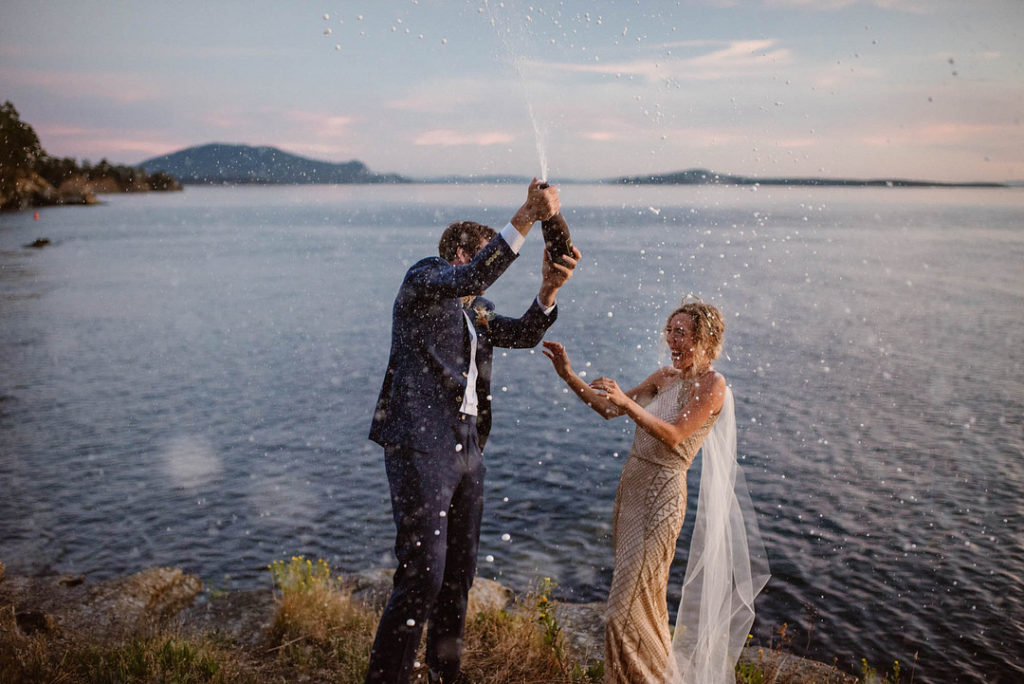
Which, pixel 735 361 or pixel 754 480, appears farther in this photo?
pixel 735 361

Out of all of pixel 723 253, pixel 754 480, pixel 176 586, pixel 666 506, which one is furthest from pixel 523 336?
pixel 723 253

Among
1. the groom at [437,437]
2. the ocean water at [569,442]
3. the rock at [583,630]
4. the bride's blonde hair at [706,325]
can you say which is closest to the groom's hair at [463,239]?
the groom at [437,437]

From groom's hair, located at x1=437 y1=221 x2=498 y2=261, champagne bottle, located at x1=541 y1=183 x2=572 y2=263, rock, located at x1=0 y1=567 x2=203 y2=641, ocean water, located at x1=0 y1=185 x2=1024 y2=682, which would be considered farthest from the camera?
ocean water, located at x1=0 y1=185 x2=1024 y2=682

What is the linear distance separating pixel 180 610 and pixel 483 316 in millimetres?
7202

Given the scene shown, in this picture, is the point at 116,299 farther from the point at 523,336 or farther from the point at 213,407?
the point at 523,336

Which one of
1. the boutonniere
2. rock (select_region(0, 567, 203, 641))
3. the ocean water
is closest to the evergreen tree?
the ocean water

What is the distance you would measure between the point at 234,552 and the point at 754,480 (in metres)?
11.2

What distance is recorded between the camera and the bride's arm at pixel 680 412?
13.6 ft

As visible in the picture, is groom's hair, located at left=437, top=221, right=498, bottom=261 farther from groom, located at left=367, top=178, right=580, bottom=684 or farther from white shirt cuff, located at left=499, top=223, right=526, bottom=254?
white shirt cuff, located at left=499, top=223, right=526, bottom=254

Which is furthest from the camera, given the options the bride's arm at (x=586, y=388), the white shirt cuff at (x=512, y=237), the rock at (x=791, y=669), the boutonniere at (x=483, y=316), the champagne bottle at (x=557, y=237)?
the rock at (x=791, y=669)

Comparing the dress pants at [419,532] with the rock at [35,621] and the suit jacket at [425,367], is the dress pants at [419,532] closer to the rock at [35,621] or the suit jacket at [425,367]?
the suit jacket at [425,367]

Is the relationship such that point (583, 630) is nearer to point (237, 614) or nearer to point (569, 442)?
point (237, 614)

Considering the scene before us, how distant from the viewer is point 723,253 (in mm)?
69562

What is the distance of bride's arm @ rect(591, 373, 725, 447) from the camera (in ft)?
13.6
